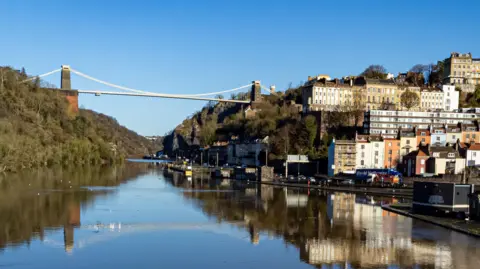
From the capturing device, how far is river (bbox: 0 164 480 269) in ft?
51.6

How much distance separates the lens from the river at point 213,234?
15.7 meters

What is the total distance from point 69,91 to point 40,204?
166 ft

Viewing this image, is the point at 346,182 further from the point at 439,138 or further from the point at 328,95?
the point at 328,95

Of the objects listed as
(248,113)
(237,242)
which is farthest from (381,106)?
(237,242)

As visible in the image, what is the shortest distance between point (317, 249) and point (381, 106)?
153 ft

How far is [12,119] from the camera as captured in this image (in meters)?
53.4

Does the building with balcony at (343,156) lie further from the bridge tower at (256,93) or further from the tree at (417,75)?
the bridge tower at (256,93)

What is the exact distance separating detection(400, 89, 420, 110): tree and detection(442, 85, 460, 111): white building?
13.8ft

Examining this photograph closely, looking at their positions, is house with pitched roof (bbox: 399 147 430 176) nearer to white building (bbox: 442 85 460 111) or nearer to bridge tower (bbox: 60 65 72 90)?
white building (bbox: 442 85 460 111)

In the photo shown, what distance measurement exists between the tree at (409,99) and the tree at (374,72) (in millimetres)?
13743

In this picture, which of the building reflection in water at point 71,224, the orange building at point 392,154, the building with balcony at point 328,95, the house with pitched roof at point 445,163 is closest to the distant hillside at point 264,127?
the building with balcony at point 328,95

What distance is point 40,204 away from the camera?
2608 centimetres

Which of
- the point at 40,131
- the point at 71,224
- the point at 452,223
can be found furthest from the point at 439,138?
the point at 40,131

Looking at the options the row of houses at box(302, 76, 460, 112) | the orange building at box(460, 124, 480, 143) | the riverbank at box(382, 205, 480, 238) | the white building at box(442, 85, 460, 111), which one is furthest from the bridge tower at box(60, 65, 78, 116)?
the riverbank at box(382, 205, 480, 238)
